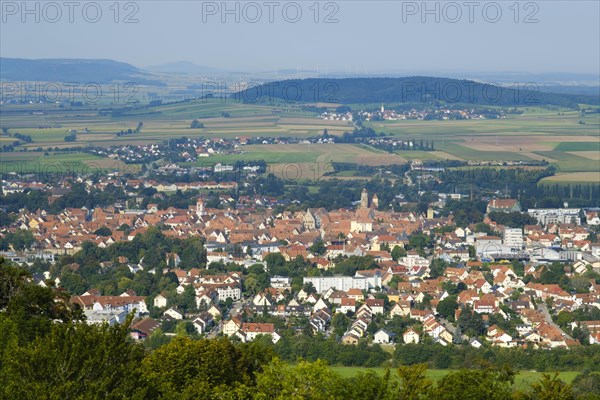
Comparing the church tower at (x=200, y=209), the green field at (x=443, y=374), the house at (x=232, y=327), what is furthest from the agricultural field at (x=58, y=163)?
the green field at (x=443, y=374)

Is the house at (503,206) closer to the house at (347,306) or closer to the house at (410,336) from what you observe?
the house at (347,306)

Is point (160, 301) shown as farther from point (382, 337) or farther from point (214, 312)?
point (382, 337)

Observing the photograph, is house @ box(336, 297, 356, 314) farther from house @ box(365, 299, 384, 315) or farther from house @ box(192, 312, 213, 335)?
house @ box(192, 312, 213, 335)

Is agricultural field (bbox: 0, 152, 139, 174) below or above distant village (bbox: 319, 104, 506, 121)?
below

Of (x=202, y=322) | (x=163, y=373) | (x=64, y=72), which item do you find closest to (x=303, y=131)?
(x=202, y=322)

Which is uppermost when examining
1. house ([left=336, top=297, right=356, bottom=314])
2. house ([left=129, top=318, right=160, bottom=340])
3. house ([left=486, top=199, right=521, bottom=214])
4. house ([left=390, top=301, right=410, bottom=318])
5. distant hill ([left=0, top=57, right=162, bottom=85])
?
distant hill ([left=0, top=57, right=162, bottom=85])

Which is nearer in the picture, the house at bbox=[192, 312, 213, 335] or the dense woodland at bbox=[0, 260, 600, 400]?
the dense woodland at bbox=[0, 260, 600, 400]

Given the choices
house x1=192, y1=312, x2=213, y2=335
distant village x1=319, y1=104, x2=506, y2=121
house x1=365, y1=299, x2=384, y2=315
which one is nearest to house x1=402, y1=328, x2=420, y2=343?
house x1=365, y1=299, x2=384, y2=315
